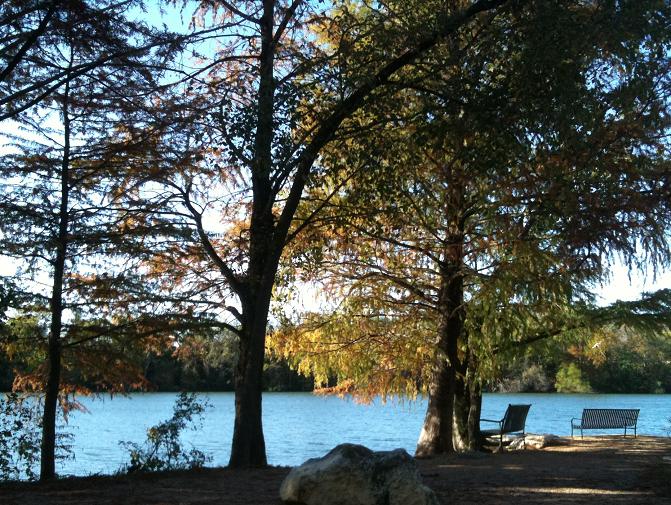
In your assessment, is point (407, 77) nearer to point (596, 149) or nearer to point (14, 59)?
point (596, 149)

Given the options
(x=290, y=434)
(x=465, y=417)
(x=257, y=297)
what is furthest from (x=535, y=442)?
(x=290, y=434)

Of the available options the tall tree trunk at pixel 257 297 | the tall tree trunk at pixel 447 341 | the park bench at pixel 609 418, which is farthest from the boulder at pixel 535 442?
the tall tree trunk at pixel 257 297

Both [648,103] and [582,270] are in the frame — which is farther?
[582,270]

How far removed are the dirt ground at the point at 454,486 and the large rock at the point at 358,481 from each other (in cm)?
53

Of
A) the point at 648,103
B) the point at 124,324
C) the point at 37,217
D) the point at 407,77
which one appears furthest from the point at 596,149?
the point at 37,217

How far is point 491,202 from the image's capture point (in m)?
12.0

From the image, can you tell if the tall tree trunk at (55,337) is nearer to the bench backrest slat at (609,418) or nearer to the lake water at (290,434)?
the lake water at (290,434)

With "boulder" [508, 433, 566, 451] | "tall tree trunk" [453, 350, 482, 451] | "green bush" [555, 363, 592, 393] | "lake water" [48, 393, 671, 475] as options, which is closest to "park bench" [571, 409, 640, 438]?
"lake water" [48, 393, 671, 475]

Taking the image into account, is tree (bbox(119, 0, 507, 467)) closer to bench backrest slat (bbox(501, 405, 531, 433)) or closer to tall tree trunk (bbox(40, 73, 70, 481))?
tall tree trunk (bbox(40, 73, 70, 481))

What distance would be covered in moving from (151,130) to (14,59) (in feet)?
7.90

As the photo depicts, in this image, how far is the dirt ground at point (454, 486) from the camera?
688 cm

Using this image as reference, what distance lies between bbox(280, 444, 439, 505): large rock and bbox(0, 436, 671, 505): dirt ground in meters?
0.53

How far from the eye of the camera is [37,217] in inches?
364

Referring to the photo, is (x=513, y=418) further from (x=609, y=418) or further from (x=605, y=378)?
(x=605, y=378)
